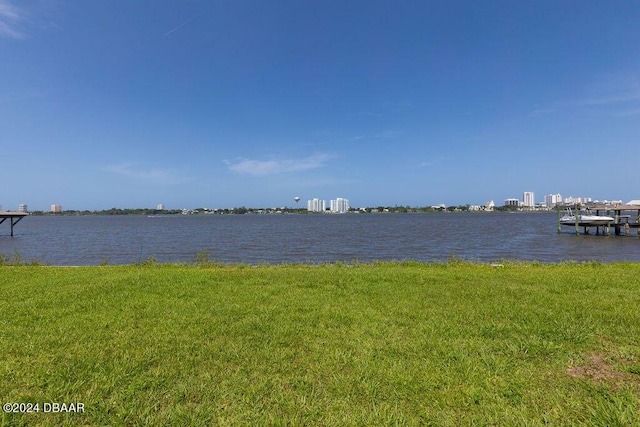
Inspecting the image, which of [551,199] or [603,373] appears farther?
[551,199]

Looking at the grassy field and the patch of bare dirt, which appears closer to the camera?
the grassy field

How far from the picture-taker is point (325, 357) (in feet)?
15.6

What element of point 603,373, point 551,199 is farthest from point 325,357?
point 551,199

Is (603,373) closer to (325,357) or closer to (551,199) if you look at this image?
(325,357)

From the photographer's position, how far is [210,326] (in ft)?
19.6

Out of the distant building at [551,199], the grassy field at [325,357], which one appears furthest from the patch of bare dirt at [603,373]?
the distant building at [551,199]

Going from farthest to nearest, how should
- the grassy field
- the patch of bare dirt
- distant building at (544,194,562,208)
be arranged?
distant building at (544,194,562,208), the patch of bare dirt, the grassy field

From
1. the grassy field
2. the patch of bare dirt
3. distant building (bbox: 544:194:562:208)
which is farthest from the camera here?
distant building (bbox: 544:194:562:208)

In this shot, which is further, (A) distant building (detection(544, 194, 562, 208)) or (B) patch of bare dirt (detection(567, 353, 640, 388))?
(A) distant building (detection(544, 194, 562, 208))

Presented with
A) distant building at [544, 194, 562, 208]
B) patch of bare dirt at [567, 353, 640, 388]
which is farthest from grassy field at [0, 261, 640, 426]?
distant building at [544, 194, 562, 208]

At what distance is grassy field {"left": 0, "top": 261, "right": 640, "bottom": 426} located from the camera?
3541 mm

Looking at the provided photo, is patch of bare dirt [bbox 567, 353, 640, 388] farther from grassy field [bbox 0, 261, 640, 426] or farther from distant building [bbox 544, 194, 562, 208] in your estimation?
distant building [bbox 544, 194, 562, 208]

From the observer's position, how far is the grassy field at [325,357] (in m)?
3.54

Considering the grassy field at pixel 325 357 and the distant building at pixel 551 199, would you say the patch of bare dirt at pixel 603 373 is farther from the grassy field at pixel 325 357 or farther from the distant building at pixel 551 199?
the distant building at pixel 551 199
